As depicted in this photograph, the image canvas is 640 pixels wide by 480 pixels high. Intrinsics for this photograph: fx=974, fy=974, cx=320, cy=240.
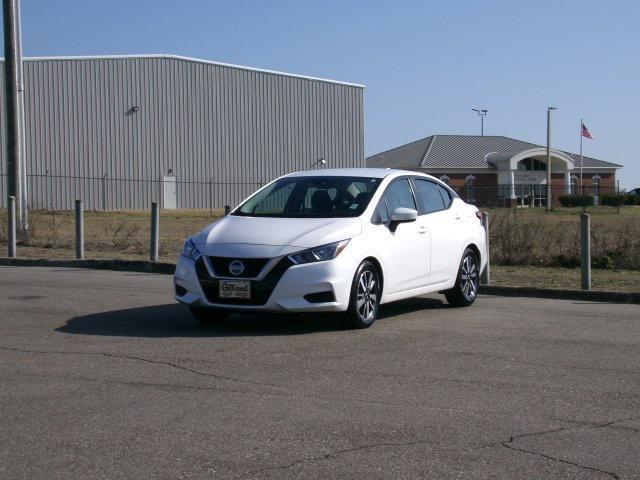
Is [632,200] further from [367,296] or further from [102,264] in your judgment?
[367,296]

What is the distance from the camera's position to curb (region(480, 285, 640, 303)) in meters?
13.2

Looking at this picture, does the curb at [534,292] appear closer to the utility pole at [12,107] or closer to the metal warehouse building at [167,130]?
the utility pole at [12,107]

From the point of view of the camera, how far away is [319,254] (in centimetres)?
931

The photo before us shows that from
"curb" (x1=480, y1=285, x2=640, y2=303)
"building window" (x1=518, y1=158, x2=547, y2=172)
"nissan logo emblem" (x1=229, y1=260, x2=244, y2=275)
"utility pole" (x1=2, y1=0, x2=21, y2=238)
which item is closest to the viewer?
"nissan logo emblem" (x1=229, y1=260, x2=244, y2=275)

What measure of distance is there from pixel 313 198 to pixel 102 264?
24.5 feet

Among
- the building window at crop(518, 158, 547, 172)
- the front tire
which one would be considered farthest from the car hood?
the building window at crop(518, 158, 547, 172)

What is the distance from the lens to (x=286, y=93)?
174ft

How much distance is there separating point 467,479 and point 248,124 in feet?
155

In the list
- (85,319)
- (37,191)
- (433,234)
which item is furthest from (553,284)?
(37,191)

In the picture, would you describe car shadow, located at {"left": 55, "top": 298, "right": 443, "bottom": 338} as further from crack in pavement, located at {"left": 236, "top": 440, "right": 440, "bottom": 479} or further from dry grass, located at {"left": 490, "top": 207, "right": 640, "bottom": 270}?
dry grass, located at {"left": 490, "top": 207, "right": 640, "bottom": 270}

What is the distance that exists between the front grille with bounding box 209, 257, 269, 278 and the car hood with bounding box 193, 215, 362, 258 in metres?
0.05

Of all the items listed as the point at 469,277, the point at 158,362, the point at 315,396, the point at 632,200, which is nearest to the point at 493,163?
the point at 632,200

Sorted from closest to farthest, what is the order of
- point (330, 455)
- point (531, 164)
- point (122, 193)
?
point (330, 455) < point (122, 193) < point (531, 164)

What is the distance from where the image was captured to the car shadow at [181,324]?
9438 mm
